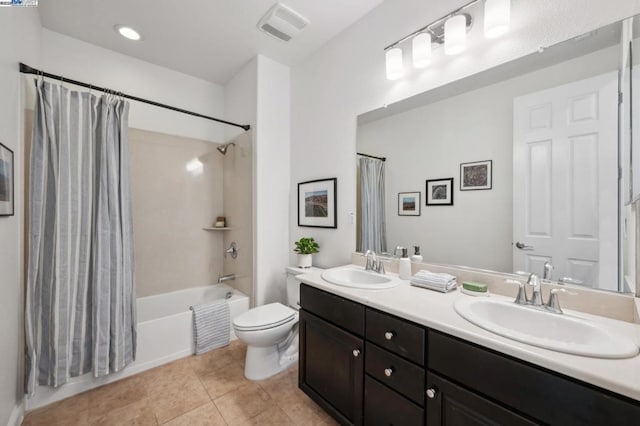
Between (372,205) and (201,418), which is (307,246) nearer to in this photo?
(372,205)

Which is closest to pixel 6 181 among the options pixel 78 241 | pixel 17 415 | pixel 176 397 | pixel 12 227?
pixel 12 227

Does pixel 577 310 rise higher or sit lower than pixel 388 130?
lower

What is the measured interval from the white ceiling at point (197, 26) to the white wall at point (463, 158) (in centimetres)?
95

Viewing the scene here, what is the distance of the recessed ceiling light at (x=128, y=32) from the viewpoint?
2078mm

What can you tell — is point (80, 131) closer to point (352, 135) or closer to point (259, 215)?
point (259, 215)

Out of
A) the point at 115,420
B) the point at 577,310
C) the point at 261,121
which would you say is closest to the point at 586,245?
the point at 577,310

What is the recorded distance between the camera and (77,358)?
173 cm

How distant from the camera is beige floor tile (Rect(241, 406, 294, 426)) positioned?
1470 mm

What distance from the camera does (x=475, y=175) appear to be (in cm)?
138

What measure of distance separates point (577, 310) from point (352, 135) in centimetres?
161

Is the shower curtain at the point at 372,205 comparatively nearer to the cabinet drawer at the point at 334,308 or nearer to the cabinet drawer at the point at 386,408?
the cabinet drawer at the point at 334,308

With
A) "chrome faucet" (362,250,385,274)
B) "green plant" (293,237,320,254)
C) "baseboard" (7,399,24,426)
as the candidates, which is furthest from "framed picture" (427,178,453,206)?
"baseboard" (7,399,24,426)

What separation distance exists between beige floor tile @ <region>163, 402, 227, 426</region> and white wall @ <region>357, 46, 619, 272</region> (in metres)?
1.51

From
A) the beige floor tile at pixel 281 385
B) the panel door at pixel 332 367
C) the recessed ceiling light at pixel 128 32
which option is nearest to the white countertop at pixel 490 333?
the panel door at pixel 332 367
